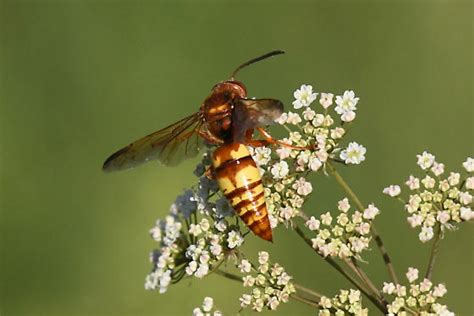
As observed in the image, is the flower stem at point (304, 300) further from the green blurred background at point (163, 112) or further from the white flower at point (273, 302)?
the green blurred background at point (163, 112)

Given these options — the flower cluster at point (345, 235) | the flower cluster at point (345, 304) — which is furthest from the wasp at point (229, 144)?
the flower cluster at point (345, 304)

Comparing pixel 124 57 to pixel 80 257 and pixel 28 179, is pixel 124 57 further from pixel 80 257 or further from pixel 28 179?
pixel 80 257

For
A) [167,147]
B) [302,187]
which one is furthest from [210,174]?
[302,187]

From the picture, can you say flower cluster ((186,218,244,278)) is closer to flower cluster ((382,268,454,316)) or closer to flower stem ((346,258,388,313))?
flower stem ((346,258,388,313))

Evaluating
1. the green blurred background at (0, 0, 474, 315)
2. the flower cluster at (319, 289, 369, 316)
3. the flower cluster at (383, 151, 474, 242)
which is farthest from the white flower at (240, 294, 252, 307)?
the green blurred background at (0, 0, 474, 315)

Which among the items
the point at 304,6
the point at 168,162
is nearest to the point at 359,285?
the point at 168,162

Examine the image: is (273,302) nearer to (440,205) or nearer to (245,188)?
(245,188)

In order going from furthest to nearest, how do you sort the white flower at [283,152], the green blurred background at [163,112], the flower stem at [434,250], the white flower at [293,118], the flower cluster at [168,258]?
the green blurred background at [163,112] < the flower cluster at [168,258] < the white flower at [293,118] < the white flower at [283,152] < the flower stem at [434,250]
